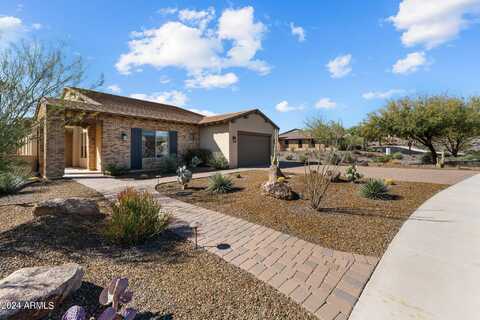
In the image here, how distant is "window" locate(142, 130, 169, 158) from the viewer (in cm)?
1335

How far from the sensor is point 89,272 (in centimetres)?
266

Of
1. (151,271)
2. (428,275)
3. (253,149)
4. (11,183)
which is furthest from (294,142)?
(151,271)

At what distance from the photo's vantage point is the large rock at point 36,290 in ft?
5.72

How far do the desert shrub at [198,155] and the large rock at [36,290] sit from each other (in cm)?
1310

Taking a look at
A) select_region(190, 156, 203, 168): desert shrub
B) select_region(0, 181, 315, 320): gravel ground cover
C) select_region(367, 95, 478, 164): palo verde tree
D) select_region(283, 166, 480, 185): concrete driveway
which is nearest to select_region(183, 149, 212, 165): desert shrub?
select_region(190, 156, 203, 168): desert shrub

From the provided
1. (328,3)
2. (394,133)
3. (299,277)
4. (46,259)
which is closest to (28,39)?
(46,259)

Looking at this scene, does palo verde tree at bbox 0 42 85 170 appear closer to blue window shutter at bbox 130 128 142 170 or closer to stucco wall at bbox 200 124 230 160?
blue window shutter at bbox 130 128 142 170

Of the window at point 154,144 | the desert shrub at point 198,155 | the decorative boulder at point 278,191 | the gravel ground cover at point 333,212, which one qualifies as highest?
the window at point 154,144

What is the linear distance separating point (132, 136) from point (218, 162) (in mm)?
5649

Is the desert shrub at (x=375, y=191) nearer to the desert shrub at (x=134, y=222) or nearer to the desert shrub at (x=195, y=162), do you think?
the desert shrub at (x=134, y=222)

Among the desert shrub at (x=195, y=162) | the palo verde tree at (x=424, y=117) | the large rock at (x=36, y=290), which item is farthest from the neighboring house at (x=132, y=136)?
the palo verde tree at (x=424, y=117)

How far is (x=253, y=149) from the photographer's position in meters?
17.3

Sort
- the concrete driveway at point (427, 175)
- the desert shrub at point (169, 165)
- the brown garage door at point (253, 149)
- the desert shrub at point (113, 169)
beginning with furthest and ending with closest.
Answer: the brown garage door at point (253, 149) < the desert shrub at point (169, 165) < the desert shrub at point (113, 169) < the concrete driveway at point (427, 175)

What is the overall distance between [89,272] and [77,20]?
8.08 m
